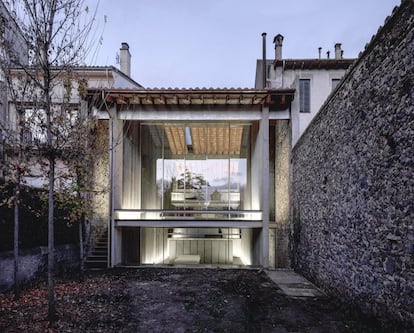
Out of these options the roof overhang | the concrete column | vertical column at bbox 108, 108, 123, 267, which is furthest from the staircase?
the concrete column

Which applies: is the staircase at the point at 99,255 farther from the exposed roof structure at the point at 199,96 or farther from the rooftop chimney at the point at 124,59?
the rooftop chimney at the point at 124,59

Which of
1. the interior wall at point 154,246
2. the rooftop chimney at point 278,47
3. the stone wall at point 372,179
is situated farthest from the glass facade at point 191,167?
the rooftop chimney at point 278,47

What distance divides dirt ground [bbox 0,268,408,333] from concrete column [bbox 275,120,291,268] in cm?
321

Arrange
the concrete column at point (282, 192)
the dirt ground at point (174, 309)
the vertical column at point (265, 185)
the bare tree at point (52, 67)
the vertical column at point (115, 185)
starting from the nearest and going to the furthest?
the dirt ground at point (174, 309) → the bare tree at point (52, 67) → the vertical column at point (265, 185) → the vertical column at point (115, 185) → the concrete column at point (282, 192)

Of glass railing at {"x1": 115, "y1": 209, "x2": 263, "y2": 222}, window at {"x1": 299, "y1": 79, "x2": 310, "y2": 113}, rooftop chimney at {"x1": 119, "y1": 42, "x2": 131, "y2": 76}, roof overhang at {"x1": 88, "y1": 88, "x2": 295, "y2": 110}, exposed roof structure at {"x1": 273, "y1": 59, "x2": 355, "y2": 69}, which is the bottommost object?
glass railing at {"x1": 115, "y1": 209, "x2": 263, "y2": 222}

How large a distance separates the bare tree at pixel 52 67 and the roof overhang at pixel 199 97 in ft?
12.9

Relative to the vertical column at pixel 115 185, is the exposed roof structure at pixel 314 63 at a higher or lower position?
higher

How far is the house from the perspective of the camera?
33.2 feet

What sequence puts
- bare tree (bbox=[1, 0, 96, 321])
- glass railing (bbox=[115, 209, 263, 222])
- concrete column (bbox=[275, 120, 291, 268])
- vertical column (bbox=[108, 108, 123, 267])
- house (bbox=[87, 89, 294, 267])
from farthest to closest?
concrete column (bbox=[275, 120, 291, 268]), glass railing (bbox=[115, 209, 263, 222]), house (bbox=[87, 89, 294, 267]), vertical column (bbox=[108, 108, 123, 267]), bare tree (bbox=[1, 0, 96, 321])

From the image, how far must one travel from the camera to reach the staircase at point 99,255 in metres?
9.92

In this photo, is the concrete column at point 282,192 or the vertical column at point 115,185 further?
A: the concrete column at point 282,192

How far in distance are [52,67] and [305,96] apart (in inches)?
479

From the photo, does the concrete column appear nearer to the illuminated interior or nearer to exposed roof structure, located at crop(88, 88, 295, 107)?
the illuminated interior

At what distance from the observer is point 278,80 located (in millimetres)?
14969
